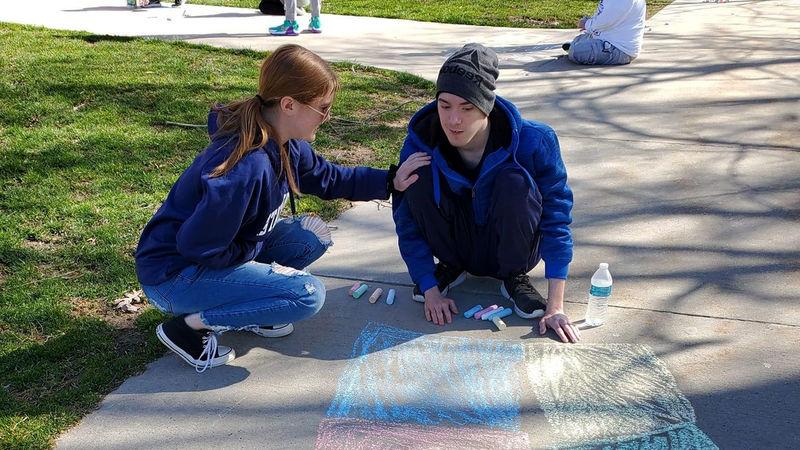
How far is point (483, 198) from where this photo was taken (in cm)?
Result: 334

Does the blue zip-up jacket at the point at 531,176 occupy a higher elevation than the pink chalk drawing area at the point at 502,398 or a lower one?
higher

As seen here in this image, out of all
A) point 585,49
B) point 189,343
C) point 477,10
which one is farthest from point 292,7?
point 189,343

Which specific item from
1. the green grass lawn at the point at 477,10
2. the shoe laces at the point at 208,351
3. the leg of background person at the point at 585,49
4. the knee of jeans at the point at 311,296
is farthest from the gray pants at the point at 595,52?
the shoe laces at the point at 208,351

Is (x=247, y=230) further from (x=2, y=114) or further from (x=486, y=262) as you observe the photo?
(x=2, y=114)

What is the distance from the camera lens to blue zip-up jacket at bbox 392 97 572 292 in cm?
325

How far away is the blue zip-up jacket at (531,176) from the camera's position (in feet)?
Answer: 10.7

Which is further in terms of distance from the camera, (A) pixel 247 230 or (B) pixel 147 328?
(B) pixel 147 328

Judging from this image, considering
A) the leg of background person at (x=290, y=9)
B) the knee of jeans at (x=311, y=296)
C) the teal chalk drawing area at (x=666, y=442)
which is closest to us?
the teal chalk drawing area at (x=666, y=442)

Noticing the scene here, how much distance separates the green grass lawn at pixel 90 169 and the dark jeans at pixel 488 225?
3.69 feet

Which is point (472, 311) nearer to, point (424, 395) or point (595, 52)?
point (424, 395)

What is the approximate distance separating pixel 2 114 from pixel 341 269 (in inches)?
122

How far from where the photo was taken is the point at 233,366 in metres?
3.08

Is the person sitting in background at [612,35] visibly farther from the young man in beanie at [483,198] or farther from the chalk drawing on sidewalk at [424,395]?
the chalk drawing on sidewalk at [424,395]

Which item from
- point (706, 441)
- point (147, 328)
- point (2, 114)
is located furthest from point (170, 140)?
point (706, 441)
